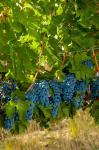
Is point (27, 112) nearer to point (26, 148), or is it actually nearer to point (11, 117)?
point (11, 117)

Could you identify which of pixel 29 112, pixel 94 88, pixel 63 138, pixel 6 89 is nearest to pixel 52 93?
pixel 29 112

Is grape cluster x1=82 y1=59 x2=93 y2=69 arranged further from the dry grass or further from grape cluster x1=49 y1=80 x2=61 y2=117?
the dry grass

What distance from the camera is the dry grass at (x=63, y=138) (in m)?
7.75

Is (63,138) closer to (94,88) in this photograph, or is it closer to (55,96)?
(94,88)

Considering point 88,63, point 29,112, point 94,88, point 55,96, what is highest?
point 88,63

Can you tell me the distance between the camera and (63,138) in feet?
26.9

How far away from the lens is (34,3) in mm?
3570

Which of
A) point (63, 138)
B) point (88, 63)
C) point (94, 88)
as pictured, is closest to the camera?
point (88, 63)

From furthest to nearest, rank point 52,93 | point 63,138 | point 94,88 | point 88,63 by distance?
point 63,138 → point 94,88 → point 88,63 → point 52,93

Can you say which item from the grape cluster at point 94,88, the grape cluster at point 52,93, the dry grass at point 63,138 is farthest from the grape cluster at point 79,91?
the dry grass at point 63,138

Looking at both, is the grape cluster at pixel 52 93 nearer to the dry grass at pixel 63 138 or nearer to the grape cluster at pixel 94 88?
the grape cluster at pixel 94 88

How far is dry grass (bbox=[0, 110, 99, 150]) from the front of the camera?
7.75 m

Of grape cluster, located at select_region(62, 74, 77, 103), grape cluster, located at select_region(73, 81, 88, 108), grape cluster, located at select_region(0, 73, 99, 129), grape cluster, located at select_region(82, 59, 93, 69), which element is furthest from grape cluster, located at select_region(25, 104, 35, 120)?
grape cluster, located at select_region(82, 59, 93, 69)

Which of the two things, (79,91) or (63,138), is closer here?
(79,91)
